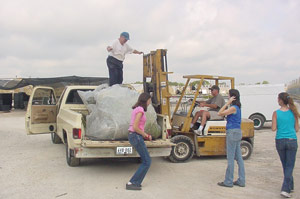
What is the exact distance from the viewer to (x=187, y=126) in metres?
7.64

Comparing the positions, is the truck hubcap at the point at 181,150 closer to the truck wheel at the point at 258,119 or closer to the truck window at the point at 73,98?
the truck window at the point at 73,98

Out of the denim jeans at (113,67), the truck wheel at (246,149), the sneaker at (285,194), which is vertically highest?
the denim jeans at (113,67)

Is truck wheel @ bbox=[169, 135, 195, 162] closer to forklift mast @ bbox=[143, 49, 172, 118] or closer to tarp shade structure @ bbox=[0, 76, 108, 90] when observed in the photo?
forklift mast @ bbox=[143, 49, 172, 118]

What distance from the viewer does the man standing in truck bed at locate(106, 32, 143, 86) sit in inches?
317

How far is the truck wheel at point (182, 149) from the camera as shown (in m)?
7.35

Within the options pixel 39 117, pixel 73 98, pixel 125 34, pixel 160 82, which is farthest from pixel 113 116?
pixel 39 117

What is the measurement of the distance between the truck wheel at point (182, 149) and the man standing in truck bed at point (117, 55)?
93.2 inches

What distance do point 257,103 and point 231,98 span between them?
10.4 meters

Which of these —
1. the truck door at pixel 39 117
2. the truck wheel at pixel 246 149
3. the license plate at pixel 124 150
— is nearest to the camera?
the license plate at pixel 124 150

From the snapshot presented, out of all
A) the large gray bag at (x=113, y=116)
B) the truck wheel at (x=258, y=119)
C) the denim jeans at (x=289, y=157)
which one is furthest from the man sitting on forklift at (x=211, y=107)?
the truck wheel at (x=258, y=119)

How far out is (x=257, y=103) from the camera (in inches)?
599

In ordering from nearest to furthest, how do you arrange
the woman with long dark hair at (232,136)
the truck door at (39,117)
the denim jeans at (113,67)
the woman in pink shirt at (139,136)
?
the woman in pink shirt at (139,136) → the woman with long dark hair at (232,136) → the denim jeans at (113,67) → the truck door at (39,117)

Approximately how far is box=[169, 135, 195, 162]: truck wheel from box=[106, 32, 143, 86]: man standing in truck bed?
237 centimetres

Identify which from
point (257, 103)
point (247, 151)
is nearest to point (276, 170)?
point (247, 151)
